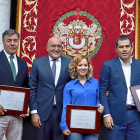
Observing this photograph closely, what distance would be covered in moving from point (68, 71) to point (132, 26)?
1.87 m

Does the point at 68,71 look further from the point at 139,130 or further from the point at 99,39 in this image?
the point at 99,39

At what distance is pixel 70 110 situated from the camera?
11.4 ft

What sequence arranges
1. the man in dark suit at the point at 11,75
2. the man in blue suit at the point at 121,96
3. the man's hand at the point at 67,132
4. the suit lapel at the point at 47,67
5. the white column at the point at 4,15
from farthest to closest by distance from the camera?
the white column at the point at 4,15 < the suit lapel at the point at 47,67 < the man in dark suit at the point at 11,75 < the man in blue suit at the point at 121,96 < the man's hand at the point at 67,132

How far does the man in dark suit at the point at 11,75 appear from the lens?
3688 mm

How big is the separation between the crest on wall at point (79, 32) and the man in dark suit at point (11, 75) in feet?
4.72

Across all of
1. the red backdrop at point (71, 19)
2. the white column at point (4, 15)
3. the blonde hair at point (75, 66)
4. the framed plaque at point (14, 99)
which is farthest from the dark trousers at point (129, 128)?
the white column at point (4, 15)

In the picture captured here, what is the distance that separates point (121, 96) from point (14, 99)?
1.24 meters

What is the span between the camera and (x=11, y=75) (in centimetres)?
370

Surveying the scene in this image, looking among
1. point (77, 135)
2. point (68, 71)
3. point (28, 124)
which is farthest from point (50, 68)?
point (28, 124)

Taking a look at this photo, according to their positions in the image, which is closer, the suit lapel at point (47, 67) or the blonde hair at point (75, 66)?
the blonde hair at point (75, 66)

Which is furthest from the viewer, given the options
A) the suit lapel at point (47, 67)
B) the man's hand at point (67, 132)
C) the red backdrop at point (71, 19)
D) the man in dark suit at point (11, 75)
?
the red backdrop at point (71, 19)

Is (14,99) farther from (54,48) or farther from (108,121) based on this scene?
(108,121)

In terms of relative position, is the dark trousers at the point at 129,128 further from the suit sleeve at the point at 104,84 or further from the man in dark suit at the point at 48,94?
the man in dark suit at the point at 48,94

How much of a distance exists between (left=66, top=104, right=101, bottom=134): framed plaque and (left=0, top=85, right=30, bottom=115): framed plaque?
0.54m
